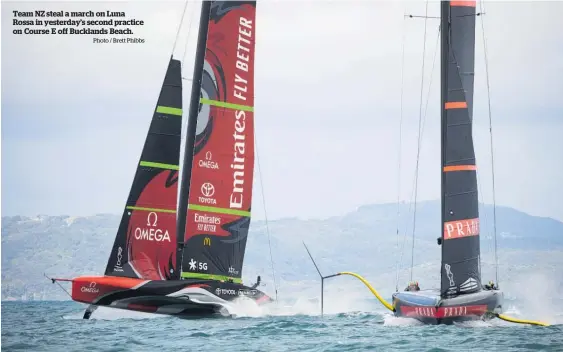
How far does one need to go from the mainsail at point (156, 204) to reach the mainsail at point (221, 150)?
2.98 ft

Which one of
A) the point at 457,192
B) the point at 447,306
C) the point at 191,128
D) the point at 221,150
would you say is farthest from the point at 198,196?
the point at 447,306

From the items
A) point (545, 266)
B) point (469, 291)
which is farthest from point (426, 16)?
point (545, 266)

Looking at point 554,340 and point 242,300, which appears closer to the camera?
point 554,340

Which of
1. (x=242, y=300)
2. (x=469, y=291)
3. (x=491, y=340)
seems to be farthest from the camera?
(x=242, y=300)

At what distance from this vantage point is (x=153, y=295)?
3025cm

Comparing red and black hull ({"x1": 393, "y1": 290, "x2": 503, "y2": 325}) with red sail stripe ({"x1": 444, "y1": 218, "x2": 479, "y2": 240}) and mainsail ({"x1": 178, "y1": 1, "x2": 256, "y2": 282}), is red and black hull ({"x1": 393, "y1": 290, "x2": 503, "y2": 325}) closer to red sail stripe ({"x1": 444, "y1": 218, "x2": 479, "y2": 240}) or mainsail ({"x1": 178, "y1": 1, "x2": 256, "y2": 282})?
red sail stripe ({"x1": 444, "y1": 218, "x2": 479, "y2": 240})

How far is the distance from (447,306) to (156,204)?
9.49 m

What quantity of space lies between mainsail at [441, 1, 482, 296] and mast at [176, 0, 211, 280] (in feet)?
27.4

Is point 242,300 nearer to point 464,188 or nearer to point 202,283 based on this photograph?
point 202,283

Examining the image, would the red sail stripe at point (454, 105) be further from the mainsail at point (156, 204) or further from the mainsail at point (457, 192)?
the mainsail at point (156, 204)

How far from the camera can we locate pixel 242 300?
1260 inches

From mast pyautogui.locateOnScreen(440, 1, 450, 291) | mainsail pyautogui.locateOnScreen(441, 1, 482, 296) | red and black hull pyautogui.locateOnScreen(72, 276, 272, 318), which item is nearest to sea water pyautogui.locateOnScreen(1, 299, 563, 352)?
red and black hull pyautogui.locateOnScreen(72, 276, 272, 318)

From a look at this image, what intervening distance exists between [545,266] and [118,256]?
9912cm

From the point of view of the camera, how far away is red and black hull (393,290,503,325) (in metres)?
27.0
